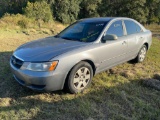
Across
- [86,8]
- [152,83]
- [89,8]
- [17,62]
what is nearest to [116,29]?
[152,83]

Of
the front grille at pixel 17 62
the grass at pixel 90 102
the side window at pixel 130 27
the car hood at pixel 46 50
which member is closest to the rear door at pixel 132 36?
the side window at pixel 130 27

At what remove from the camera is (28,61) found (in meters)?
3.70

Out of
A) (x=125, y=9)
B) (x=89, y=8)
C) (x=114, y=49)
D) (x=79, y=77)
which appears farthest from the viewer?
(x=125, y=9)

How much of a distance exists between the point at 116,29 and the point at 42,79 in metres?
2.45

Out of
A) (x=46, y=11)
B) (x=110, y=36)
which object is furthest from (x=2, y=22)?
(x=110, y=36)

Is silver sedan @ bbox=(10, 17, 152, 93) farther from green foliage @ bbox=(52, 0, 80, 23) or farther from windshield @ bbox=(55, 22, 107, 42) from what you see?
green foliage @ bbox=(52, 0, 80, 23)

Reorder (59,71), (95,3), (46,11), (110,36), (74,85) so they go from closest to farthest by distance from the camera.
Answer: (59,71) → (74,85) → (110,36) → (46,11) → (95,3)

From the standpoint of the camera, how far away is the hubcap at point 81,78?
4.04 m

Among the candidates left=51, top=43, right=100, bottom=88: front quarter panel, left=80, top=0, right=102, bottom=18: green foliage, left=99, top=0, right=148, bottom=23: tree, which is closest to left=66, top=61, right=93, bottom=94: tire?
left=51, top=43, right=100, bottom=88: front quarter panel

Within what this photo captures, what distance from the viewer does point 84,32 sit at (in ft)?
15.9

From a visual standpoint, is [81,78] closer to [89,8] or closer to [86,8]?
[89,8]

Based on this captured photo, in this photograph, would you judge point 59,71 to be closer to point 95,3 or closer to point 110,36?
point 110,36

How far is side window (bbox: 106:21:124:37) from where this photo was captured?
4.87m

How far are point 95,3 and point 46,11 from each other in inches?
508
